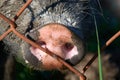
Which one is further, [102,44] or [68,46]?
[102,44]

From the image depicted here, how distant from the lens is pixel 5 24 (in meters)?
2.77

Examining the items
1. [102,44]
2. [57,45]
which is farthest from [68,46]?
[102,44]

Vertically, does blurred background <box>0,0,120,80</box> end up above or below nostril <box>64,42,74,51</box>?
below

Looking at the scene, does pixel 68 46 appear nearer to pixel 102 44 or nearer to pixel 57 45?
pixel 57 45

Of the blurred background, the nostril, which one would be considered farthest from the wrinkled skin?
the blurred background

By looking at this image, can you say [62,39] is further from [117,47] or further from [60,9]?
[117,47]

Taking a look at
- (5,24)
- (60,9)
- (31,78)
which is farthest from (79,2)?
(31,78)

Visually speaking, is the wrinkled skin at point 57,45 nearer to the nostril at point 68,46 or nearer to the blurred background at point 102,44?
the nostril at point 68,46

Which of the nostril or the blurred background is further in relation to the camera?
the blurred background

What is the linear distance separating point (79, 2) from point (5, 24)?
17.0 inches

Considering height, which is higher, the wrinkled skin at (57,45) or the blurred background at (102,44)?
the wrinkled skin at (57,45)

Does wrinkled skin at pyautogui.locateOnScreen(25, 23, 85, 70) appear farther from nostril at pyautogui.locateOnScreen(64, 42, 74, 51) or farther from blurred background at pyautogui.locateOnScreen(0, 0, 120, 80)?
blurred background at pyautogui.locateOnScreen(0, 0, 120, 80)

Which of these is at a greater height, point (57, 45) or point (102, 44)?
point (57, 45)

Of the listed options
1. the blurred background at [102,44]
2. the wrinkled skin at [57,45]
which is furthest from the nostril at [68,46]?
the blurred background at [102,44]
